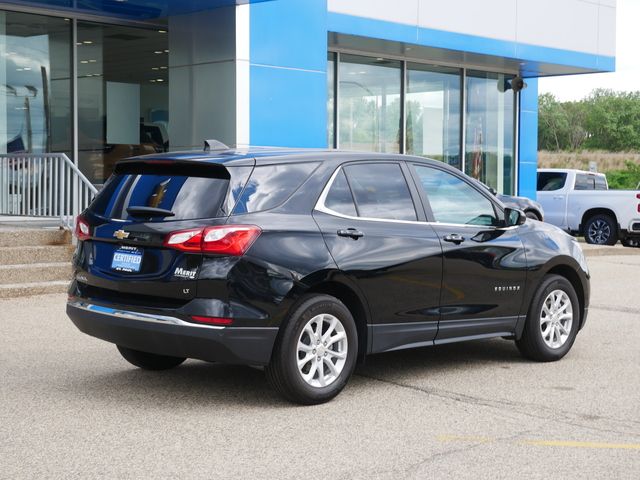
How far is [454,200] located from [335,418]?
2.27m

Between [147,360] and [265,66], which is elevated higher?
[265,66]

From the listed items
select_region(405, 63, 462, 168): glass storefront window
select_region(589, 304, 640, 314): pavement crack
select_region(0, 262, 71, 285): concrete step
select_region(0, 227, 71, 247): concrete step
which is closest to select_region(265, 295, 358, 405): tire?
select_region(589, 304, 640, 314): pavement crack

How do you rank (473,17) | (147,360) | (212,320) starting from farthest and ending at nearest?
(473,17) → (147,360) → (212,320)

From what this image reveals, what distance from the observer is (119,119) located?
18.6 metres

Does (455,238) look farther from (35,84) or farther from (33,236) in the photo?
(35,84)

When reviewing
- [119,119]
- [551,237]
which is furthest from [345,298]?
[119,119]

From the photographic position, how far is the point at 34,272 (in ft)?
41.6

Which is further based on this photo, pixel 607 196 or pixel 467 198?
pixel 607 196

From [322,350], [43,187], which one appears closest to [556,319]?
[322,350]

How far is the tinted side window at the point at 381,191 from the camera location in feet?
24.3

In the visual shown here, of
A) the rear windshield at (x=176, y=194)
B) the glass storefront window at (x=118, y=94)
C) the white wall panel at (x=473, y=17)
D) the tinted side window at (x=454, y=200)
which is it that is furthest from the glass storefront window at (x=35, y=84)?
the tinted side window at (x=454, y=200)

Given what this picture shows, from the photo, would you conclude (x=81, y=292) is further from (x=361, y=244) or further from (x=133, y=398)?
(x=361, y=244)

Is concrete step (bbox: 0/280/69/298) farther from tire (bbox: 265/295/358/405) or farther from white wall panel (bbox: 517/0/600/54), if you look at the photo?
white wall panel (bbox: 517/0/600/54)

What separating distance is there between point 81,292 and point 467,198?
3013 mm
